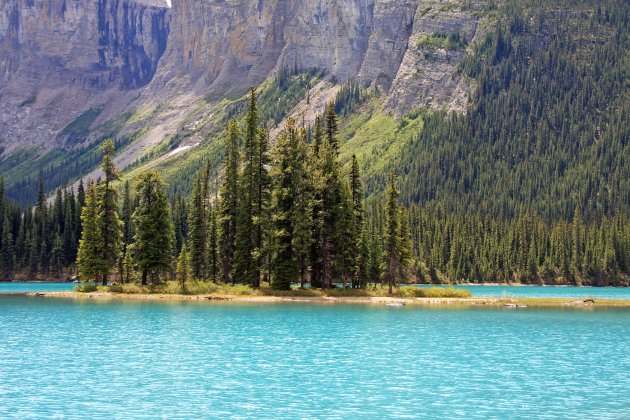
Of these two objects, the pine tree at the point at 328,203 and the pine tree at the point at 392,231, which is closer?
the pine tree at the point at 328,203

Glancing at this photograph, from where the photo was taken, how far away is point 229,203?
98312 mm

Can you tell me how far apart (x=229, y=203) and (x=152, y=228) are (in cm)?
1003

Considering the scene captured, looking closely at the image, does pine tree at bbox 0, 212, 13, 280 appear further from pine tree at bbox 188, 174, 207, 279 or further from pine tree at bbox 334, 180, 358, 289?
pine tree at bbox 334, 180, 358, 289

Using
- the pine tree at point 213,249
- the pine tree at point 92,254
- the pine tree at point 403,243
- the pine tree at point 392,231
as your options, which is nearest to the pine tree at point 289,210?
the pine tree at point 392,231

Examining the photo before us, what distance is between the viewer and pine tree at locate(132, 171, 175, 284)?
95.7 metres

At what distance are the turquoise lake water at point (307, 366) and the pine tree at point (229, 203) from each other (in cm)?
2846

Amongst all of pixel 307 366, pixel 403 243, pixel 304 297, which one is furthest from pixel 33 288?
pixel 307 366

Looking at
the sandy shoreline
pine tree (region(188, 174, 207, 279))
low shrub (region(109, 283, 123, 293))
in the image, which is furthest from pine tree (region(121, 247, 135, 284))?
the sandy shoreline

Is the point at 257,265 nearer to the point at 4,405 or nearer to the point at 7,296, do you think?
the point at 7,296

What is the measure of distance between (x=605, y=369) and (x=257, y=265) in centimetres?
5405

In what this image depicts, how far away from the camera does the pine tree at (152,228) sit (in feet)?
314

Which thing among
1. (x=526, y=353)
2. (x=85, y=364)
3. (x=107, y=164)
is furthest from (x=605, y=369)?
(x=107, y=164)

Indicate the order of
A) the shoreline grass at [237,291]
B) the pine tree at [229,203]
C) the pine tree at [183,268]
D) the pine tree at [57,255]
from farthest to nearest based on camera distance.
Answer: the pine tree at [57,255] < the pine tree at [229,203] < the pine tree at [183,268] < the shoreline grass at [237,291]

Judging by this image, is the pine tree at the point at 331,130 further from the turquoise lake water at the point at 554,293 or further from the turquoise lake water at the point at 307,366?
the turquoise lake water at the point at 554,293
